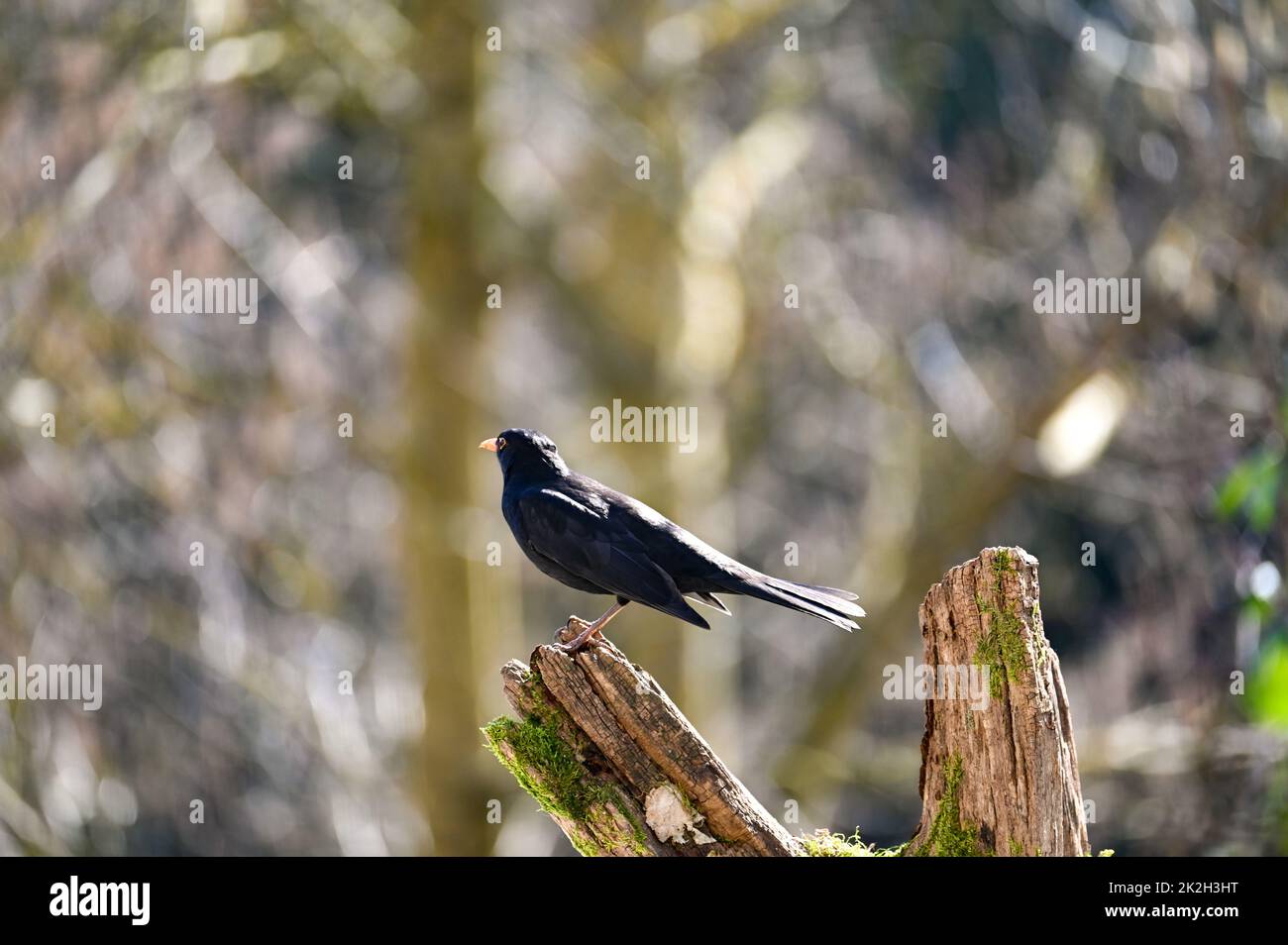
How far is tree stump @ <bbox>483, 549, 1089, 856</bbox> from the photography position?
4426 millimetres

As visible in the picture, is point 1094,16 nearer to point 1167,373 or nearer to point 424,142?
point 1167,373

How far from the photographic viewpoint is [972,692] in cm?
450

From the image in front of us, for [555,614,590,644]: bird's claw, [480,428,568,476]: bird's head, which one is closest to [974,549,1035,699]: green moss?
[555,614,590,644]: bird's claw

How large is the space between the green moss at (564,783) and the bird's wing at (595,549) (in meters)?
0.73

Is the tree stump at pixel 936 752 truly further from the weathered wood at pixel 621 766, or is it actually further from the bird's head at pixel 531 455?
the bird's head at pixel 531 455

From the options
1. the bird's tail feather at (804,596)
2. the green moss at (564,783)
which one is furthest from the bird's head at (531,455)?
the green moss at (564,783)

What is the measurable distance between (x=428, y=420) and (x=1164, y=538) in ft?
17.3

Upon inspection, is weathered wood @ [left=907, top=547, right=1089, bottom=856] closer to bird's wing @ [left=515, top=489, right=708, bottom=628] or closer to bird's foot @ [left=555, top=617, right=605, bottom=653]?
bird's wing @ [left=515, top=489, right=708, bottom=628]

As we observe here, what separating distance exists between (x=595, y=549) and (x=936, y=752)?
141 cm

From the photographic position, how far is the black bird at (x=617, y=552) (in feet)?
17.1

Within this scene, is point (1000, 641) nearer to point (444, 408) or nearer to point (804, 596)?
point (804, 596)

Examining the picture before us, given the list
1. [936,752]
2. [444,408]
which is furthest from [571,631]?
[444,408]

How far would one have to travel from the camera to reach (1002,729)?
14.6ft

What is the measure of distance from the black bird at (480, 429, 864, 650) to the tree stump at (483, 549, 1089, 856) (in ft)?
1.52
